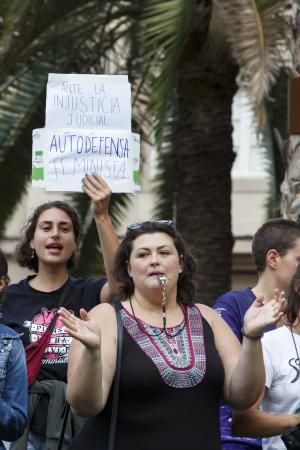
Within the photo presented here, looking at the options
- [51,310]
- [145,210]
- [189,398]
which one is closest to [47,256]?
[51,310]

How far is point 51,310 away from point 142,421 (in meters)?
1.19

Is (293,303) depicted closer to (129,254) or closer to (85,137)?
(129,254)

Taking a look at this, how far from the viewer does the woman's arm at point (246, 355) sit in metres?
4.81

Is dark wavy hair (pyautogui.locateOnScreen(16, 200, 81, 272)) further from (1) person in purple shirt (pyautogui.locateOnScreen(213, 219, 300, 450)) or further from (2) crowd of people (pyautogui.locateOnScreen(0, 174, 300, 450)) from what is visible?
(1) person in purple shirt (pyautogui.locateOnScreen(213, 219, 300, 450))

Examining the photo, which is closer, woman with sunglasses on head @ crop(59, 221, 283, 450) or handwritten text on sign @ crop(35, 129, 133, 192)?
woman with sunglasses on head @ crop(59, 221, 283, 450)

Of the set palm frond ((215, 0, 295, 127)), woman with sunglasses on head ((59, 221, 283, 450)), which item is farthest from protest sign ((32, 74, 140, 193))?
palm frond ((215, 0, 295, 127))

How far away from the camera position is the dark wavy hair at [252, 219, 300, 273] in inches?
232

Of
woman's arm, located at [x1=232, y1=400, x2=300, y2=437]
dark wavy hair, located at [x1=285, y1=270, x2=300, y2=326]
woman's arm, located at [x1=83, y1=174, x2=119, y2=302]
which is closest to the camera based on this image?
woman's arm, located at [x1=232, y1=400, x2=300, y2=437]

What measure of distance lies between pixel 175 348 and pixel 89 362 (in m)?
0.43

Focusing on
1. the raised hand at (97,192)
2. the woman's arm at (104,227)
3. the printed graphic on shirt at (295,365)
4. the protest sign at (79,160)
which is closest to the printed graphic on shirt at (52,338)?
the woman's arm at (104,227)

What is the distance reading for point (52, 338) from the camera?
5.74 m

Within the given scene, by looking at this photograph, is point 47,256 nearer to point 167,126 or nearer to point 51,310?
point 51,310

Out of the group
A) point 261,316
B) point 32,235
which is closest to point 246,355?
point 261,316

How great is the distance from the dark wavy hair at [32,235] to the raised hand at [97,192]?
8.4 inches
